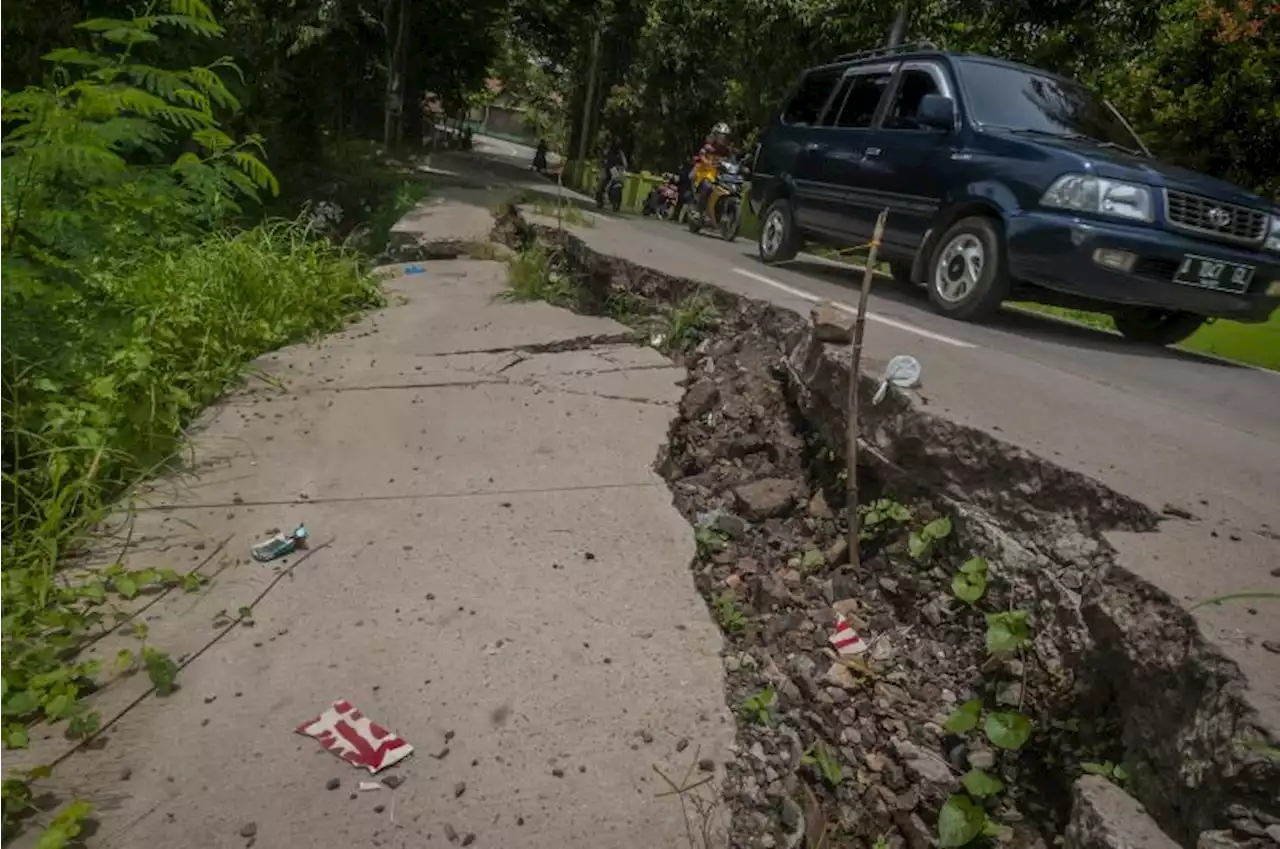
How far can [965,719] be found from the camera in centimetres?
191

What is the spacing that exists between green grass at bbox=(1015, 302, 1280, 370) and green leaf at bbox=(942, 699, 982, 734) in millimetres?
6830

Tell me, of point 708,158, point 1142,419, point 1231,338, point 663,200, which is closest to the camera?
point 1142,419

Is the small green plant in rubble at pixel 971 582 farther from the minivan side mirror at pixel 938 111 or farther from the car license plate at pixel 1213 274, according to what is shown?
the minivan side mirror at pixel 938 111

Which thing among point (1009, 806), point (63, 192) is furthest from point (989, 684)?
point (63, 192)

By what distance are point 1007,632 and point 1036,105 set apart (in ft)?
16.3

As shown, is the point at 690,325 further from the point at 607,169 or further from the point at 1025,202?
the point at 607,169

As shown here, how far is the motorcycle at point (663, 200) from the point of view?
711 inches

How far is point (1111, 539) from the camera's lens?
2.07m

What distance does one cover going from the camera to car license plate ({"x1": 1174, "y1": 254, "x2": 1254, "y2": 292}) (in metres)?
5.01

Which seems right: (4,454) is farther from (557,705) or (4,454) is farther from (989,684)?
(989,684)

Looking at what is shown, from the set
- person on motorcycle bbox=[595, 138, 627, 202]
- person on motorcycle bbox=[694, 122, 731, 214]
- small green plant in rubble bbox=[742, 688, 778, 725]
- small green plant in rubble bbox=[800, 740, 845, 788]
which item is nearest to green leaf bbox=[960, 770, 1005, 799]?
small green plant in rubble bbox=[800, 740, 845, 788]

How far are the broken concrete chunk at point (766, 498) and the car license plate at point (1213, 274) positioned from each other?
312 cm

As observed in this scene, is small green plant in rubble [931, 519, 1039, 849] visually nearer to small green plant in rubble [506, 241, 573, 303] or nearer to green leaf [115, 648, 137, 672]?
green leaf [115, 648, 137, 672]

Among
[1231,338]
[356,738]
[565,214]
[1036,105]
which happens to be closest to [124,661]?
[356,738]
